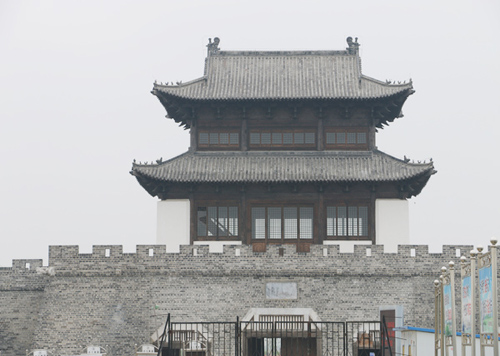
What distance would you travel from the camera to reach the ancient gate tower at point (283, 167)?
99.8 feet

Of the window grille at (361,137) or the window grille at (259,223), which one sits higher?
the window grille at (361,137)

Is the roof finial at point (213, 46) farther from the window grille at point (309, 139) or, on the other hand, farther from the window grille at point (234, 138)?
the window grille at point (309, 139)

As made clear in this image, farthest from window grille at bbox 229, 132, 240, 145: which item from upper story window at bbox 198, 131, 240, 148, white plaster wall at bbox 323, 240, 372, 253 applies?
white plaster wall at bbox 323, 240, 372, 253

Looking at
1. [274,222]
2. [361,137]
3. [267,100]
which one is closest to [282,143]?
[267,100]

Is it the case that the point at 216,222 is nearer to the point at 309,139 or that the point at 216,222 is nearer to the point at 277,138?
the point at 277,138

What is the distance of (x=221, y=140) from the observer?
32.1m

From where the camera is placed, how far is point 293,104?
31797 mm

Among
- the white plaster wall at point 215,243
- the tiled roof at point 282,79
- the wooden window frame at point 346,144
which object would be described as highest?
the tiled roof at point 282,79

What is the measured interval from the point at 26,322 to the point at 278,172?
34.3 feet

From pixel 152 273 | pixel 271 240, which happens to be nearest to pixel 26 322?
pixel 152 273

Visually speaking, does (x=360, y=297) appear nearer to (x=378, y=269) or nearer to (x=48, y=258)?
(x=378, y=269)

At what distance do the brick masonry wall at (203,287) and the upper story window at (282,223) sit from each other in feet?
6.04

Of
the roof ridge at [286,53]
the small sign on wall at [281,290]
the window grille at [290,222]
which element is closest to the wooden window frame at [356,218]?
the window grille at [290,222]

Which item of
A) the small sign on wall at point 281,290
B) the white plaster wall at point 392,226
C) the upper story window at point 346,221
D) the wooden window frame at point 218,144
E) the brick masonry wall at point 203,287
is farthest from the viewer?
the wooden window frame at point 218,144
